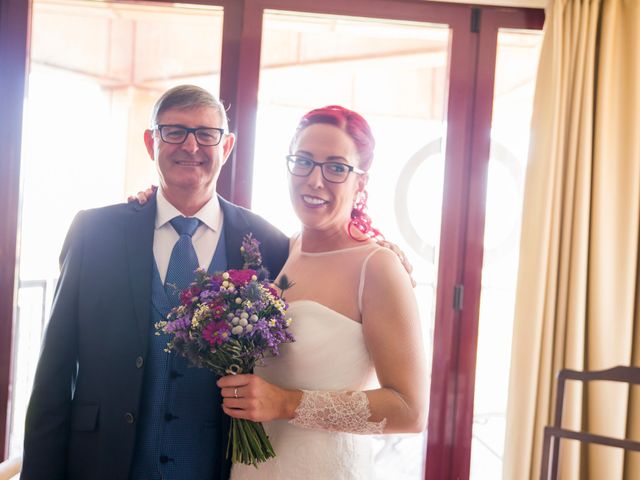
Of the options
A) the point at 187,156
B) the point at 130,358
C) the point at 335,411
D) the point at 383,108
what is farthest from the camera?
the point at 383,108

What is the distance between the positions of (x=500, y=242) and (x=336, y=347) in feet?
4.83

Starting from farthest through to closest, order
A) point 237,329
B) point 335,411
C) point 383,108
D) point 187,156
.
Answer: point 383,108
point 187,156
point 335,411
point 237,329

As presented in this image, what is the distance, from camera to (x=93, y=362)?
1775 millimetres

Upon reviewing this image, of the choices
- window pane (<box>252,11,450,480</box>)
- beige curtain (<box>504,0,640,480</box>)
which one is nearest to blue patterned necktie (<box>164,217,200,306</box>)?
window pane (<box>252,11,450,480</box>)

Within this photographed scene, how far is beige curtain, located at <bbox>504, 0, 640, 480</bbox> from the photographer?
2562 millimetres

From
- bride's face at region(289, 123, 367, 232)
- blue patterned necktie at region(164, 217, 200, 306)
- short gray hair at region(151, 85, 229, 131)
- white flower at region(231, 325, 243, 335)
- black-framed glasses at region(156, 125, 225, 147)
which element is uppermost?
short gray hair at region(151, 85, 229, 131)

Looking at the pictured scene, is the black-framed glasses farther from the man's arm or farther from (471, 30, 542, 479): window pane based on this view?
(471, 30, 542, 479): window pane

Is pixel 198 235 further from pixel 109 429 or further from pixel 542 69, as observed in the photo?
pixel 542 69

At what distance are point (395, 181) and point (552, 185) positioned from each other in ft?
2.38

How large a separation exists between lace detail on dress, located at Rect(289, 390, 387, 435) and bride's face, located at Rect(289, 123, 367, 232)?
51cm

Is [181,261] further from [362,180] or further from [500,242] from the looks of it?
[500,242]

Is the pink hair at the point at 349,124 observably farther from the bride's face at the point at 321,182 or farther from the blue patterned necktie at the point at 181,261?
the blue patterned necktie at the point at 181,261

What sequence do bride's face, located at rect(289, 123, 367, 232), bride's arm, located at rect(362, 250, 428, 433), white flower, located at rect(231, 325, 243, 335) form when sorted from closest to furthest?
white flower, located at rect(231, 325, 243, 335)
bride's arm, located at rect(362, 250, 428, 433)
bride's face, located at rect(289, 123, 367, 232)

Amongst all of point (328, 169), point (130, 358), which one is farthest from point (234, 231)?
point (130, 358)
